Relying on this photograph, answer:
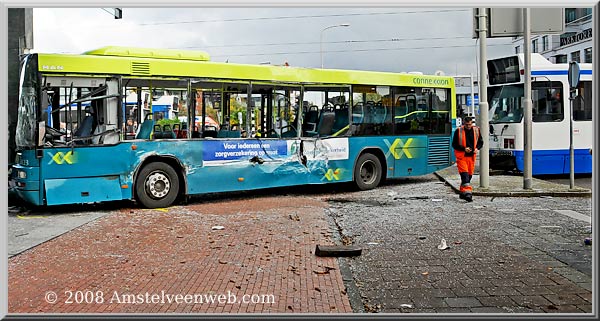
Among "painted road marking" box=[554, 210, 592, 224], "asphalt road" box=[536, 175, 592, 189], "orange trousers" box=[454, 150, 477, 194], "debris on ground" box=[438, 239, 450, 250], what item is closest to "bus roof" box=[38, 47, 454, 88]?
"orange trousers" box=[454, 150, 477, 194]

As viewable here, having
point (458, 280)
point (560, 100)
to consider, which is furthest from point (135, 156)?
point (560, 100)

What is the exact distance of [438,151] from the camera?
14.8m

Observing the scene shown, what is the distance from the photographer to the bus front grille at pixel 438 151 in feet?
48.1

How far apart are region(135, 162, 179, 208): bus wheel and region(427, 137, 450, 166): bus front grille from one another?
264 inches

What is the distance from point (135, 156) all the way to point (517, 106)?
9826 millimetres

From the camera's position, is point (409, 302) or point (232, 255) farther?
point (232, 255)

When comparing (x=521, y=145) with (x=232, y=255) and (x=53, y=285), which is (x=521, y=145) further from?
(x=53, y=285)

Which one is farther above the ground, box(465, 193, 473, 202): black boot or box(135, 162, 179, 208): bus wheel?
box(135, 162, 179, 208): bus wheel

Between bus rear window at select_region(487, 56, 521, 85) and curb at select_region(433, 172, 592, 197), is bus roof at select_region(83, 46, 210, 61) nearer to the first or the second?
curb at select_region(433, 172, 592, 197)

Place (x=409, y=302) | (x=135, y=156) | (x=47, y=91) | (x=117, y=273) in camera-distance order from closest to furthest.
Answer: (x=409, y=302), (x=117, y=273), (x=47, y=91), (x=135, y=156)

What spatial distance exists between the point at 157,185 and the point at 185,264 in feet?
15.3

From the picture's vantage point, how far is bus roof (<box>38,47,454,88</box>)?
9789 mm

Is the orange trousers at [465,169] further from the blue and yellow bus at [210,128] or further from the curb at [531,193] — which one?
the blue and yellow bus at [210,128]

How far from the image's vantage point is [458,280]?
5645 millimetres
